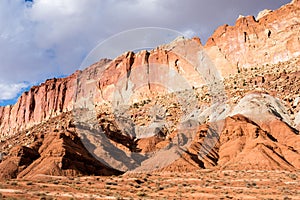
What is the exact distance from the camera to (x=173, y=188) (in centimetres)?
3397

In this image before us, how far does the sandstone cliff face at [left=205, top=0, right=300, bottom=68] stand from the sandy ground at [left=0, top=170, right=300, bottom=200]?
237 feet

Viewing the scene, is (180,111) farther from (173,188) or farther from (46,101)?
(46,101)

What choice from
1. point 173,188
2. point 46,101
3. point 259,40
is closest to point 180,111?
point 259,40

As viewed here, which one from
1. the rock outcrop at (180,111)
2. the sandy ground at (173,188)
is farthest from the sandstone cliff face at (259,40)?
the sandy ground at (173,188)

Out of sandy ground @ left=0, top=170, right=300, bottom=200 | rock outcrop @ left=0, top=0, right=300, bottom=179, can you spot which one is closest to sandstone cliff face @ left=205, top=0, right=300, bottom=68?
rock outcrop @ left=0, top=0, right=300, bottom=179

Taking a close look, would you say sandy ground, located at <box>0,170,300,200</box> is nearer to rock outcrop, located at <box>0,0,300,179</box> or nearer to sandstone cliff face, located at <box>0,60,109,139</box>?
rock outcrop, located at <box>0,0,300,179</box>

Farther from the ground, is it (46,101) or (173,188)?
(46,101)

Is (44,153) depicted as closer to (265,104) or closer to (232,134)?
(232,134)

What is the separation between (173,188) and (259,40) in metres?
94.5

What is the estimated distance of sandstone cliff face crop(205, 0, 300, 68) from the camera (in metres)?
106

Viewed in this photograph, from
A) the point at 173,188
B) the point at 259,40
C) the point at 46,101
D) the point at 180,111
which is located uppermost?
the point at 259,40

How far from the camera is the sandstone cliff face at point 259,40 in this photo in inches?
4168

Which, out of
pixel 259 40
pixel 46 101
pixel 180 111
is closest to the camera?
pixel 180 111

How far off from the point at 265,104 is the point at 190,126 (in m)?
16.5
